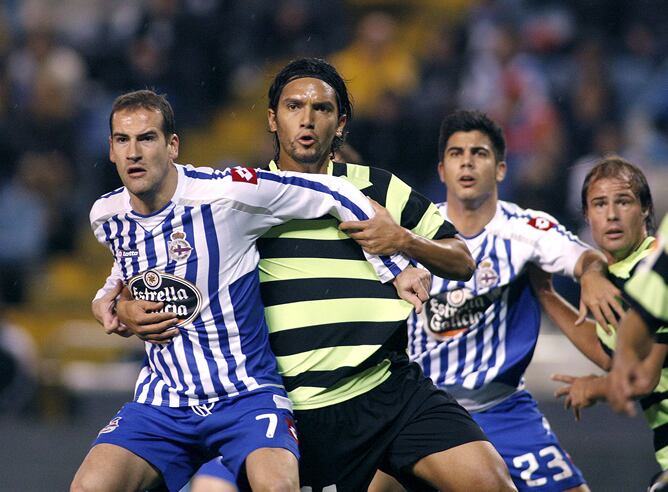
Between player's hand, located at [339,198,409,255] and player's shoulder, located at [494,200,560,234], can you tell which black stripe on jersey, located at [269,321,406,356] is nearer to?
player's hand, located at [339,198,409,255]

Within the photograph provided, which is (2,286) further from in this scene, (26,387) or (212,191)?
(212,191)

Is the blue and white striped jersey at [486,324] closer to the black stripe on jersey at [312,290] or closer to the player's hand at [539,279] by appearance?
the player's hand at [539,279]

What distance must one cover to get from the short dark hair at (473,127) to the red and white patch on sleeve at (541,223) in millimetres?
399

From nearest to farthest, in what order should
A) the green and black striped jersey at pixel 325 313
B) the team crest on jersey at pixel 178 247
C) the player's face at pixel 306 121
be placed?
the team crest on jersey at pixel 178 247 → the green and black striped jersey at pixel 325 313 → the player's face at pixel 306 121

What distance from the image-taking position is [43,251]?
10258 millimetres

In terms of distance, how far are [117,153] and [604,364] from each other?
6.80 ft

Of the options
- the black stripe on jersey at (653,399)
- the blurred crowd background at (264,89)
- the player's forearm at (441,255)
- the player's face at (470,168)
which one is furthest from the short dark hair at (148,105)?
the blurred crowd background at (264,89)

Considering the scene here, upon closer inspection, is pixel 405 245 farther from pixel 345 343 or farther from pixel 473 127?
pixel 473 127

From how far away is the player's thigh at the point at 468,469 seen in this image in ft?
13.3

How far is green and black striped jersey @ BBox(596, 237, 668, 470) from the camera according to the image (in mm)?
4098

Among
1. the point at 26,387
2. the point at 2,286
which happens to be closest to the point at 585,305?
the point at 26,387

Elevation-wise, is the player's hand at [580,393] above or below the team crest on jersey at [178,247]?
below

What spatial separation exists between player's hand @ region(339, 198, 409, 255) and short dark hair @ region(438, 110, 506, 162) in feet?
3.80

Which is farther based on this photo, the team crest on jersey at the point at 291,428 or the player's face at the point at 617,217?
the player's face at the point at 617,217
